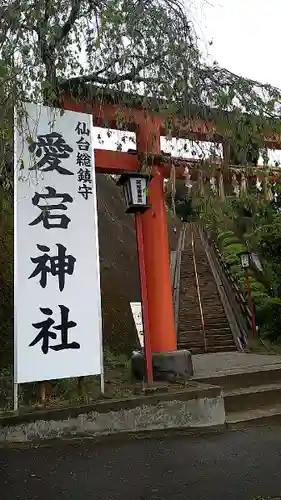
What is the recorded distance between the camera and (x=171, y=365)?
652cm

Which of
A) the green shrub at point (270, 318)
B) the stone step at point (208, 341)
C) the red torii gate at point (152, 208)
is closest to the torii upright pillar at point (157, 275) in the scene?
the red torii gate at point (152, 208)

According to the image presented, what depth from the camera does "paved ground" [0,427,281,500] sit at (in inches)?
139

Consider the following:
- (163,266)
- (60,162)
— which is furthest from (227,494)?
(60,162)

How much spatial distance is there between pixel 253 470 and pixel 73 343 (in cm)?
246

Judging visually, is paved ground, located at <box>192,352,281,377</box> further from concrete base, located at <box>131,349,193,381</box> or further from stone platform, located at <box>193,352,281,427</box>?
concrete base, located at <box>131,349,193,381</box>

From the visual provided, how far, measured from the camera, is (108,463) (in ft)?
14.0

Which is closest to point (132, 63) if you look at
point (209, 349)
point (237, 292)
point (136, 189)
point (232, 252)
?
point (136, 189)

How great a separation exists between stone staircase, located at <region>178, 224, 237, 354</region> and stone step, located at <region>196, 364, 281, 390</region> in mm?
4064

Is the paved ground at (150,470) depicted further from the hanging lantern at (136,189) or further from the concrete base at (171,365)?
the hanging lantern at (136,189)

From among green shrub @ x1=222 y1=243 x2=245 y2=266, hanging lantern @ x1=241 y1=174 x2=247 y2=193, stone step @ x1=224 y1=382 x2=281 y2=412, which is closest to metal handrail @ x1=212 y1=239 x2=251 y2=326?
green shrub @ x1=222 y1=243 x2=245 y2=266

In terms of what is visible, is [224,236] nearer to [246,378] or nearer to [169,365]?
Result: [246,378]

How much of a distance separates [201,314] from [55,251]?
8.10 meters

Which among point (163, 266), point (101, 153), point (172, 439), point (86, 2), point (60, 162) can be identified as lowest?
point (172, 439)

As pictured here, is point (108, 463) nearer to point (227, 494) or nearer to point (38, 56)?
point (227, 494)
